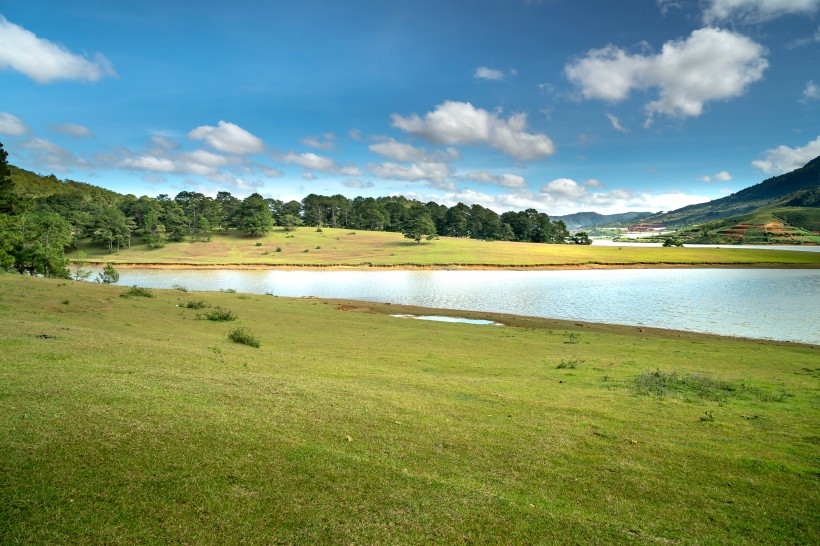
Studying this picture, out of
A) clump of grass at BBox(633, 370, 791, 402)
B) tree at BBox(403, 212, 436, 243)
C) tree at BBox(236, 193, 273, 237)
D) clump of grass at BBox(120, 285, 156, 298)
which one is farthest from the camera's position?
tree at BBox(236, 193, 273, 237)

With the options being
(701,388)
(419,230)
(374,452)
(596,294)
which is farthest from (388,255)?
(374,452)

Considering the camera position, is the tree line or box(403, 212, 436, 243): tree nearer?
the tree line

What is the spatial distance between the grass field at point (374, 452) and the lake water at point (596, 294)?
78.3 feet

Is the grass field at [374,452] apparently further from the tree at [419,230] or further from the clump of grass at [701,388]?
the tree at [419,230]

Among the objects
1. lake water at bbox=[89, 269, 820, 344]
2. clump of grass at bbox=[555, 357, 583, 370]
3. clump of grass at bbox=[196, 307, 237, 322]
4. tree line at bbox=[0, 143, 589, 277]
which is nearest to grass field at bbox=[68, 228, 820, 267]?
tree line at bbox=[0, 143, 589, 277]

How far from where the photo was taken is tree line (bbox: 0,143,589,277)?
45594 millimetres

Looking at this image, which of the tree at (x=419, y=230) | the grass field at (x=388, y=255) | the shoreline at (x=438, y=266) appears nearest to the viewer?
the shoreline at (x=438, y=266)

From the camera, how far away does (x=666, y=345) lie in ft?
86.3

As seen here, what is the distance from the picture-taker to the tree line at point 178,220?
45594mm

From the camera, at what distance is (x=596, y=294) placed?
176 feet

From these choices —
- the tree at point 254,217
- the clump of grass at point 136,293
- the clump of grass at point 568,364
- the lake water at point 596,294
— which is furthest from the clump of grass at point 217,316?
the tree at point 254,217

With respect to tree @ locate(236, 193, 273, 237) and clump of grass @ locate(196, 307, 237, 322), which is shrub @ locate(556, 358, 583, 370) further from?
tree @ locate(236, 193, 273, 237)

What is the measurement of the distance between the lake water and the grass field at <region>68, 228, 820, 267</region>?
51.5 feet

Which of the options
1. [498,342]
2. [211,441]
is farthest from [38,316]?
[498,342]
